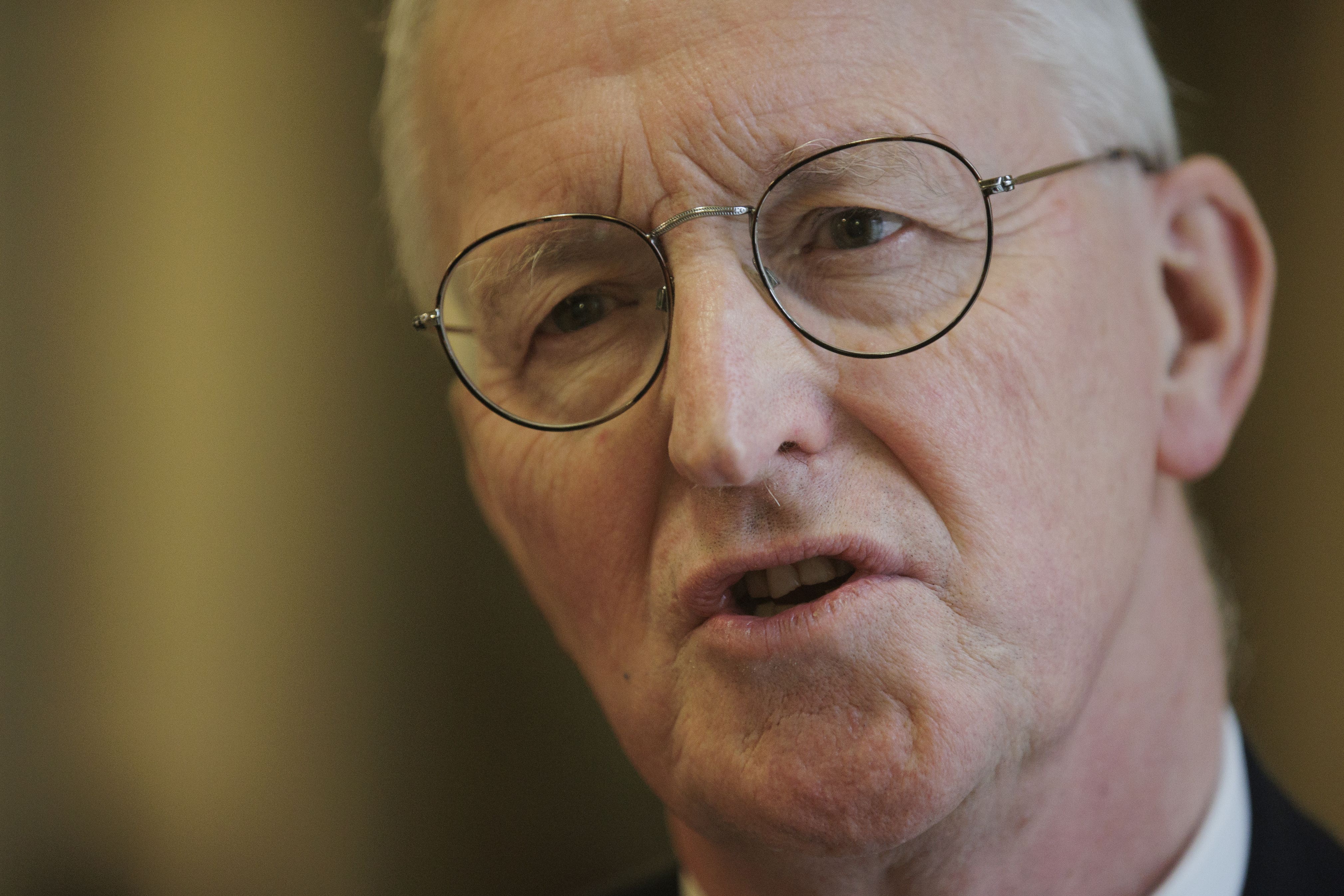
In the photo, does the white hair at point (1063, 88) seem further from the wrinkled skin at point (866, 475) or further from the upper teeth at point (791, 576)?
the upper teeth at point (791, 576)

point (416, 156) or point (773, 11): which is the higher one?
point (773, 11)

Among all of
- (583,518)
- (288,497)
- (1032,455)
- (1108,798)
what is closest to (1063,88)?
(1032,455)

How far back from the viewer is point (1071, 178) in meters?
1.31

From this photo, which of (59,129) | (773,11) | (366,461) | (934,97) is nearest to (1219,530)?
(934,97)

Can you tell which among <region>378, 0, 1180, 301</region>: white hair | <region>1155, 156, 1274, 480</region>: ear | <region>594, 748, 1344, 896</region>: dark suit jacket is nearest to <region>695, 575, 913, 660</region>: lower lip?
<region>1155, 156, 1274, 480</region>: ear

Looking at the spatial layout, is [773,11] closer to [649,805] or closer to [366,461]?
[366,461]

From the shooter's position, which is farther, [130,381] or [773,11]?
[130,381]

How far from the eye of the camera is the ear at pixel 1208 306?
4.62 ft

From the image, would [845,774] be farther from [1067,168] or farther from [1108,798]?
[1067,168]

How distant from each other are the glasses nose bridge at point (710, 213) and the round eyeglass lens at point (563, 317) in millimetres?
47

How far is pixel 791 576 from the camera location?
1222 millimetres

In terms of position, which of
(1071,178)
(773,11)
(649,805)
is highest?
(773,11)

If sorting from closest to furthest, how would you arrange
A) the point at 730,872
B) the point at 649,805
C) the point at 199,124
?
1. the point at 730,872
2. the point at 199,124
3. the point at 649,805

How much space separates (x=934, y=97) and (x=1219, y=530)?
5.44 feet
